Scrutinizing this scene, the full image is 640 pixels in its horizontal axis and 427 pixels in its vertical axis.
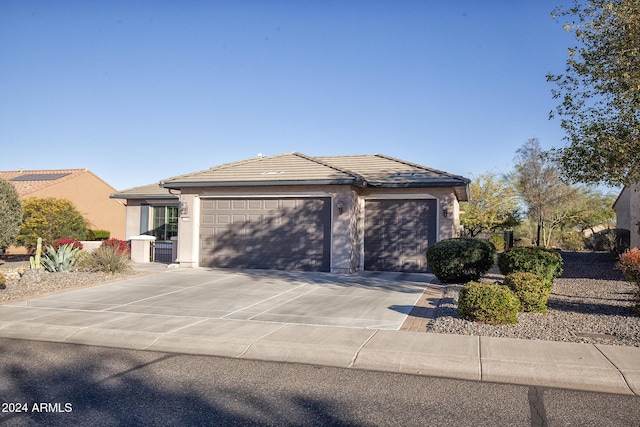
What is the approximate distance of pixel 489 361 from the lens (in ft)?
21.5

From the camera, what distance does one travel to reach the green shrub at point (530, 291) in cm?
945

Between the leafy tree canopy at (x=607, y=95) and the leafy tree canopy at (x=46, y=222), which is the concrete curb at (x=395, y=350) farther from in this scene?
the leafy tree canopy at (x=46, y=222)

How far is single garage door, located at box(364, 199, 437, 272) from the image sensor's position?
56.5 feet

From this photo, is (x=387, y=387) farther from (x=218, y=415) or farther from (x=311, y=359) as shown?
(x=218, y=415)

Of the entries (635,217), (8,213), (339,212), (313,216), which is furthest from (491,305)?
(635,217)

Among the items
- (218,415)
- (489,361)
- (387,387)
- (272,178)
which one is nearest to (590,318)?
(489,361)

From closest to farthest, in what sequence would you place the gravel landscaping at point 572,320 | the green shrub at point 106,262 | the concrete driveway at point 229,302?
the gravel landscaping at point 572,320
the concrete driveway at point 229,302
the green shrub at point 106,262

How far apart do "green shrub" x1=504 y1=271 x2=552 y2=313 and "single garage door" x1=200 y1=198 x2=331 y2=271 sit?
794 cm

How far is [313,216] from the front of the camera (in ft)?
55.8

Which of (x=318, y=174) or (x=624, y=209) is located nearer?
(x=318, y=174)

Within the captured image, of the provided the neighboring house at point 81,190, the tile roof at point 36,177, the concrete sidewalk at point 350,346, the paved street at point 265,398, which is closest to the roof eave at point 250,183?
the concrete sidewalk at point 350,346

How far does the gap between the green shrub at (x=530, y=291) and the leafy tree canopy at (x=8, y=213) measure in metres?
14.9

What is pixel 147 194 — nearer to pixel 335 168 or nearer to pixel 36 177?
pixel 335 168

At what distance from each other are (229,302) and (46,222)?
16.5m
